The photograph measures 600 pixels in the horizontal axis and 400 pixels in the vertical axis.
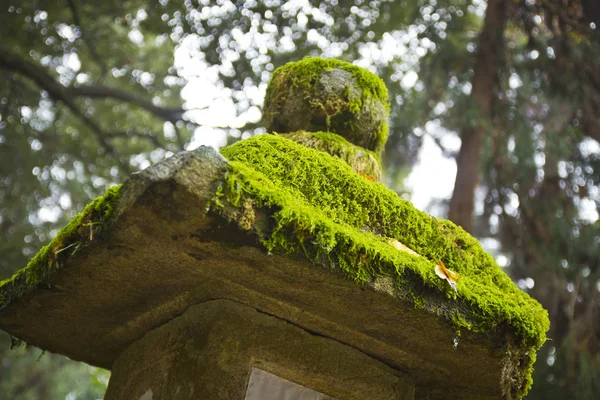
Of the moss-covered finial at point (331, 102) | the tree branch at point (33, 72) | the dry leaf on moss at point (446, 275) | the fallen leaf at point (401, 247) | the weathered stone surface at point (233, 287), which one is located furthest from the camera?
the tree branch at point (33, 72)

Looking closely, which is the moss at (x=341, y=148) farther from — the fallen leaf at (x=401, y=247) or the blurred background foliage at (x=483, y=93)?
the blurred background foliage at (x=483, y=93)

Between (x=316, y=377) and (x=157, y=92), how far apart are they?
11.6 m

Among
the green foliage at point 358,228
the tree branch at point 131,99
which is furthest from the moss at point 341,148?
the tree branch at point 131,99

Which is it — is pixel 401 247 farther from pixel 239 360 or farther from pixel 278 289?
pixel 239 360

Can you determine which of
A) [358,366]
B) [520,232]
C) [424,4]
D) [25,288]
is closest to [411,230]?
[358,366]

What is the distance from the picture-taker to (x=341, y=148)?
87.2 inches

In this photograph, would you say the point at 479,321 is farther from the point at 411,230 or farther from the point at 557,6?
the point at 557,6

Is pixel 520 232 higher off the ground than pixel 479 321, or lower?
lower

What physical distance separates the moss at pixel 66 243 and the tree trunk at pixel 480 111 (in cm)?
449

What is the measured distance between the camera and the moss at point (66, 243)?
4.87 feet

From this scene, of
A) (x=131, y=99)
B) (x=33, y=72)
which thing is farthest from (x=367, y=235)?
(x=131, y=99)

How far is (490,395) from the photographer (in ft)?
6.79

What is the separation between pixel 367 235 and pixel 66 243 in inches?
35.8

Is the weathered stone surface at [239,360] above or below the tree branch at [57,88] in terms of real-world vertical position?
above
